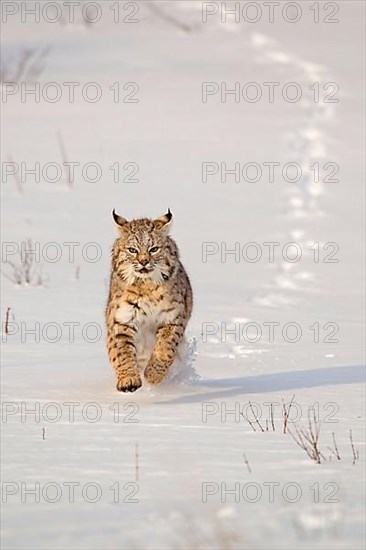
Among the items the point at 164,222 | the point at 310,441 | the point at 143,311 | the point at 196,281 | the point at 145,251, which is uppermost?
the point at 196,281

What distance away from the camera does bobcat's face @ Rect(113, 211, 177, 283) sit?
8.22 m

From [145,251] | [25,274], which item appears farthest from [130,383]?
[25,274]

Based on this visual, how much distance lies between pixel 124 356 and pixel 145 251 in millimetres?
580

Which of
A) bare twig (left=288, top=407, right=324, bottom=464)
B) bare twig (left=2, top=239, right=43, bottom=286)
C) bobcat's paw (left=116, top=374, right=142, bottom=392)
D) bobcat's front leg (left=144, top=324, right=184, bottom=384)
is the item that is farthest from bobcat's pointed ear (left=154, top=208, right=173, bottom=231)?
bare twig (left=2, top=239, right=43, bottom=286)

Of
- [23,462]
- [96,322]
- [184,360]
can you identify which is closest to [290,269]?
[96,322]

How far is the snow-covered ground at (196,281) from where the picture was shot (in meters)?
5.25

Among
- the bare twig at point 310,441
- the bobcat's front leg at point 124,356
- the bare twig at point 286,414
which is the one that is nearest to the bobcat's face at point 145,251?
the bobcat's front leg at point 124,356

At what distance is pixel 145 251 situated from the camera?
324 inches

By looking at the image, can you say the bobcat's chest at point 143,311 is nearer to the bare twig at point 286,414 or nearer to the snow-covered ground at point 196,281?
the snow-covered ground at point 196,281

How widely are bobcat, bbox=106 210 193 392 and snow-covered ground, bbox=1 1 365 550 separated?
0.20 m

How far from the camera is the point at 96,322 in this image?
11000 millimetres

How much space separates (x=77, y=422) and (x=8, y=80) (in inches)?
676

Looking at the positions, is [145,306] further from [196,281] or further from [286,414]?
[196,281]

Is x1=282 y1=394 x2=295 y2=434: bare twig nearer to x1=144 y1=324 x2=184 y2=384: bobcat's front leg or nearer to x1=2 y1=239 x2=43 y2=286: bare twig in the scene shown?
x1=144 y1=324 x2=184 y2=384: bobcat's front leg
